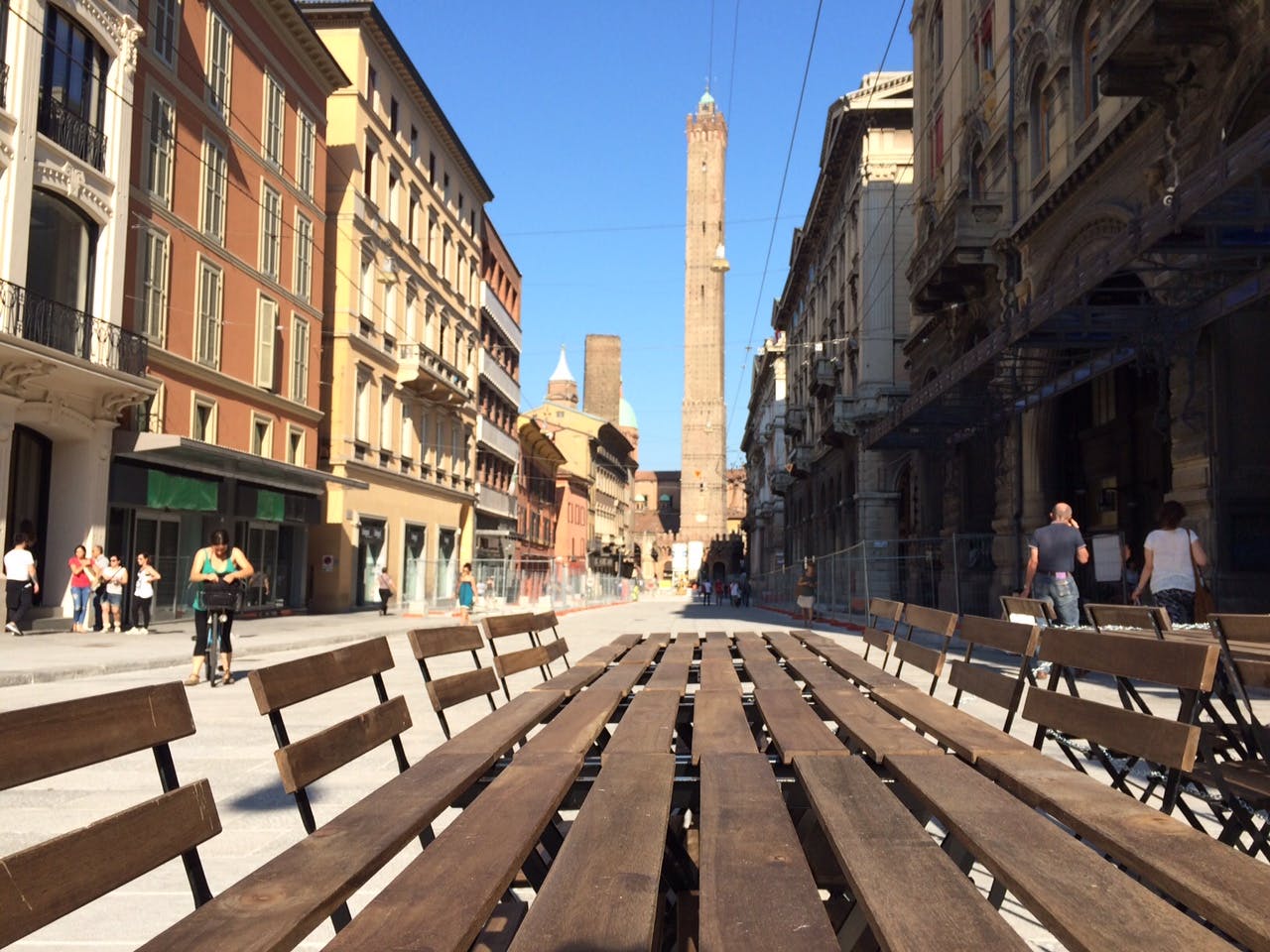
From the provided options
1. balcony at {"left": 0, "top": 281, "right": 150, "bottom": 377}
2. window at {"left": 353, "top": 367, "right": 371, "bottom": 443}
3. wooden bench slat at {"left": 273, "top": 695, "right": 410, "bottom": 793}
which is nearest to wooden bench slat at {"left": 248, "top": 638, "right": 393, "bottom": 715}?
wooden bench slat at {"left": 273, "top": 695, "right": 410, "bottom": 793}

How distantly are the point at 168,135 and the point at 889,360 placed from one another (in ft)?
74.1

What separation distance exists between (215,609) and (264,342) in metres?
16.9

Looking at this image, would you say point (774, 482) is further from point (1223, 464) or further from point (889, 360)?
point (1223, 464)

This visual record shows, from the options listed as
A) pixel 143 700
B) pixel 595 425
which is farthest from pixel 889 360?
pixel 595 425

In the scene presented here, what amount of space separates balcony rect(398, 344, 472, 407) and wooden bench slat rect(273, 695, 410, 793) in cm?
3359

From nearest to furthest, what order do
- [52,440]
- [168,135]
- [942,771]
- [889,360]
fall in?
[942,771] → [52,440] → [168,135] → [889,360]

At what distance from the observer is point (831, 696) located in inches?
174

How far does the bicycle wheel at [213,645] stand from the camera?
456 inches

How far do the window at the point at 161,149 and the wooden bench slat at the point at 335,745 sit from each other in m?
21.1

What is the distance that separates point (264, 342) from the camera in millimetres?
26906

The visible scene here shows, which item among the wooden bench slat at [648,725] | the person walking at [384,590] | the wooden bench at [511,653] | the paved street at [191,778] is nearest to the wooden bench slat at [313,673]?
the wooden bench slat at [648,725]

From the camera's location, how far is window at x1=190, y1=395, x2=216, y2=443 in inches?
939

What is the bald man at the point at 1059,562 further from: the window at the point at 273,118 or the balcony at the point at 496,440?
the balcony at the point at 496,440

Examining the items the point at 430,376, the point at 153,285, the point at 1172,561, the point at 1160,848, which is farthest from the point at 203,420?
the point at 1160,848
